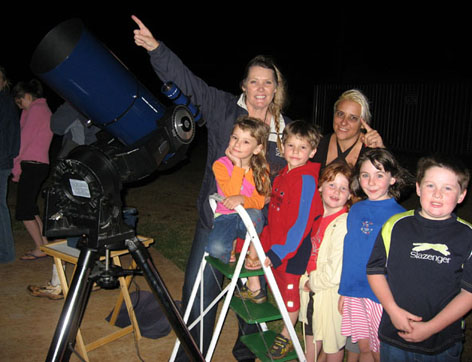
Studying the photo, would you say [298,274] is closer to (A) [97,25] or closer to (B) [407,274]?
(B) [407,274]

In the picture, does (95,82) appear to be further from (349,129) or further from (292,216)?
(349,129)

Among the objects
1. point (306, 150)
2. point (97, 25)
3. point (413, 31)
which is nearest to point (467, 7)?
point (413, 31)

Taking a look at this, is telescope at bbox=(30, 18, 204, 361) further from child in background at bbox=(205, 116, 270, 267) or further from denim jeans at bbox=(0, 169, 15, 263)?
denim jeans at bbox=(0, 169, 15, 263)

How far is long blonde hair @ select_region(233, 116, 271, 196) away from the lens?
98.3 inches

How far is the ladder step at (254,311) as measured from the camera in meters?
2.25

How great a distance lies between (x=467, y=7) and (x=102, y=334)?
991 inches

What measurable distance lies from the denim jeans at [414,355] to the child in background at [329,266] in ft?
1.15

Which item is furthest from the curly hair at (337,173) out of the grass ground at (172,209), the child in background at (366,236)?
the grass ground at (172,209)

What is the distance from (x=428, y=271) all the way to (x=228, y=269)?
3.49 ft

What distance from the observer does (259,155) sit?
2627 mm

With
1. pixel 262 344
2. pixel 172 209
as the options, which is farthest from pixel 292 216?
pixel 172 209

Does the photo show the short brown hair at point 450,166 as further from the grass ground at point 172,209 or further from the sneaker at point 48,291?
the sneaker at point 48,291

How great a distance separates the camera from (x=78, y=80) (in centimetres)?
201

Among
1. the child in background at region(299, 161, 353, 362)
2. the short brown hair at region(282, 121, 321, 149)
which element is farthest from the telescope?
the child in background at region(299, 161, 353, 362)
